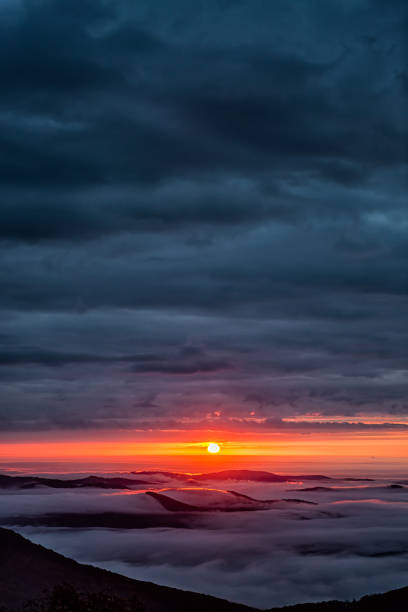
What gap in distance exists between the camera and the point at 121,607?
146 m

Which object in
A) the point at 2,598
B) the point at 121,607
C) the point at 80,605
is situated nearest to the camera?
the point at 80,605

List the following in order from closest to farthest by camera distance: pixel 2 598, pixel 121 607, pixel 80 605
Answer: pixel 80 605 < pixel 121 607 < pixel 2 598

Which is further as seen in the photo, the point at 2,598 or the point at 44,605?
the point at 2,598

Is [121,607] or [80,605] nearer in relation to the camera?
[80,605]

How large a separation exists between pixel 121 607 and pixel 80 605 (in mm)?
12405

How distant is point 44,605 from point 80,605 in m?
20.9

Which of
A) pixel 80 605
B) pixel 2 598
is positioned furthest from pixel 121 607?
pixel 2 598

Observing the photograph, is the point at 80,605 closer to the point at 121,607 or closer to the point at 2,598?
the point at 121,607

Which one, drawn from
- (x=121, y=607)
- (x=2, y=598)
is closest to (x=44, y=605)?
(x=121, y=607)

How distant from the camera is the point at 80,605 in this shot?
137m

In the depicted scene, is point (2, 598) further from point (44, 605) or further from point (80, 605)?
point (80, 605)

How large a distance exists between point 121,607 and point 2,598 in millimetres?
46951
